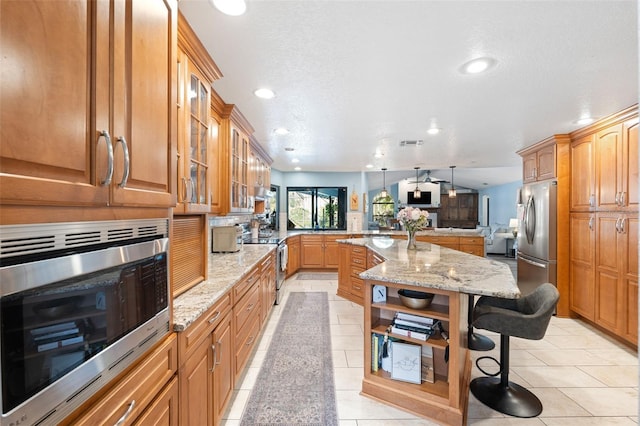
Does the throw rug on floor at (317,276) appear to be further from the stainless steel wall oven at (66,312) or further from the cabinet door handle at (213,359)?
the stainless steel wall oven at (66,312)

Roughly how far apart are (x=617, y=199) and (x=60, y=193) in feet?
14.4

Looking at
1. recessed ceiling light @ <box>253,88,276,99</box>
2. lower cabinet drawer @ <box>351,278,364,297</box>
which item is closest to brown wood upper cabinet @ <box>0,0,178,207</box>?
recessed ceiling light @ <box>253,88,276,99</box>

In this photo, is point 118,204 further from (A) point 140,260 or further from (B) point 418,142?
(B) point 418,142

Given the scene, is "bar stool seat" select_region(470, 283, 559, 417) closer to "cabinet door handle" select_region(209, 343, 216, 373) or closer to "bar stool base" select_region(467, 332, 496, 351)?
"bar stool base" select_region(467, 332, 496, 351)

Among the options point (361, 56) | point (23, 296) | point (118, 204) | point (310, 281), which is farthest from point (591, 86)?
point (310, 281)

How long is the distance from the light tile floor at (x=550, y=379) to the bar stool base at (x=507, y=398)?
1.8 inches

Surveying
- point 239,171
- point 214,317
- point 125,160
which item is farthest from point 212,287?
point 239,171

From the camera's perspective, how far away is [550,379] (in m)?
2.39

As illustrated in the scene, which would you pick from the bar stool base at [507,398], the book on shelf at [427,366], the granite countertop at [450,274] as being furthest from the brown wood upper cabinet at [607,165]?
the book on shelf at [427,366]

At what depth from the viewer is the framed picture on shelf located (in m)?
2.02

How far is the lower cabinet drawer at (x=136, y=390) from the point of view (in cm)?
81

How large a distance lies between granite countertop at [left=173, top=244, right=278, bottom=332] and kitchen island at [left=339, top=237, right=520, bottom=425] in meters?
1.03

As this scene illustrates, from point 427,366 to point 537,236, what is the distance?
9.95 feet

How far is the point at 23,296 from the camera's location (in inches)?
24.7
